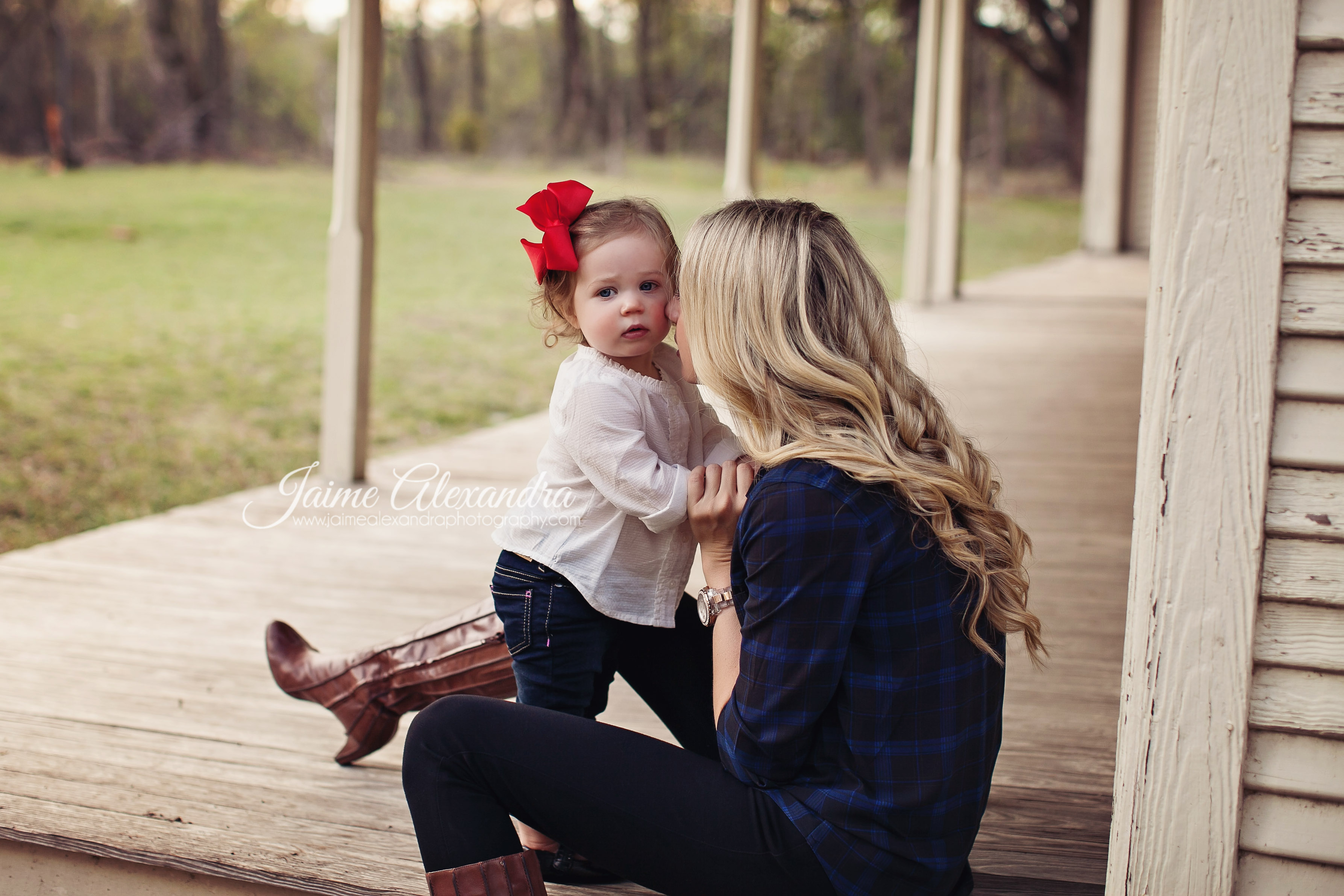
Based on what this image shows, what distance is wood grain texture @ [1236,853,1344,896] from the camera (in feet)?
4.69

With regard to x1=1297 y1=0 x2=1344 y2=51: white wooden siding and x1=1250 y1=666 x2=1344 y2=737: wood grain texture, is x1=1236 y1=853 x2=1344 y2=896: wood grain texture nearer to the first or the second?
x1=1250 y1=666 x2=1344 y2=737: wood grain texture

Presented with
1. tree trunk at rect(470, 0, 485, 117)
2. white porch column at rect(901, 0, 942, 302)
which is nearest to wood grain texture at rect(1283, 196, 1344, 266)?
white porch column at rect(901, 0, 942, 302)

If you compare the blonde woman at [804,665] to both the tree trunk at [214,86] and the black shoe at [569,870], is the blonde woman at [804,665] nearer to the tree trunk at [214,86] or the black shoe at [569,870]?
the black shoe at [569,870]

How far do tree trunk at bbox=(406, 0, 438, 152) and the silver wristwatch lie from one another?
24.3 m

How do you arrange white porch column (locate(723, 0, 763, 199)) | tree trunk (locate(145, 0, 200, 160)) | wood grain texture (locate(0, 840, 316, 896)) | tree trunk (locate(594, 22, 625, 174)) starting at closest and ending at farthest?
wood grain texture (locate(0, 840, 316, 896)), white porch column (locate(723, 0, 763, 199)), tree trunk (locate(145, 0, 200, 160)), tree trunk (locate(594, 22, 625, 174))

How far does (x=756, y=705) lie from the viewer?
1433mm

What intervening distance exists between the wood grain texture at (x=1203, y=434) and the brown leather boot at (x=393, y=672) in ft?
3.46

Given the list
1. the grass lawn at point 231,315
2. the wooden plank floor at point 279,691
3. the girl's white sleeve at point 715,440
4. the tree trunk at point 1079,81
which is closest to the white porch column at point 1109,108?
the grass lawn at point 231,315

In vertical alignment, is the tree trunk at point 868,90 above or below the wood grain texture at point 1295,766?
above

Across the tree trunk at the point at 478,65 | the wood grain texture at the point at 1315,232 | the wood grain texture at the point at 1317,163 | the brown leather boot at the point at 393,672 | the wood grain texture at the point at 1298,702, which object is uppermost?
the tree trunk at the point at 478,65

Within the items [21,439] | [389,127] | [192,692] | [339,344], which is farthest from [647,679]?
[389,127]

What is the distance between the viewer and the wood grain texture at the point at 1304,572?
136cm

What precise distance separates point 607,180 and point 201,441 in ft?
44.4

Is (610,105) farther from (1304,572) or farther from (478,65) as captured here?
(1304,572)
